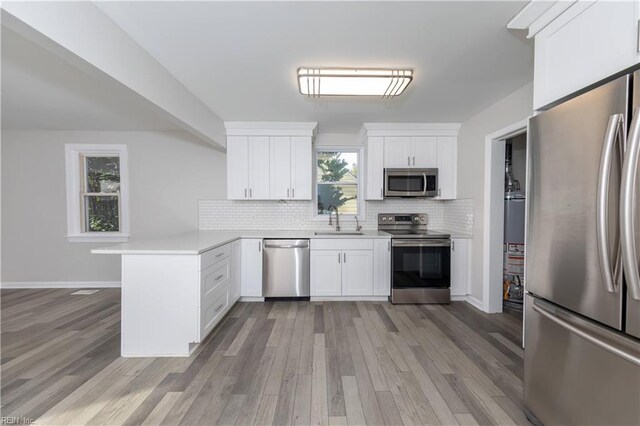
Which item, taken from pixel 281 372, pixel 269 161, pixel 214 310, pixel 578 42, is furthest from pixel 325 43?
pixel 214 310

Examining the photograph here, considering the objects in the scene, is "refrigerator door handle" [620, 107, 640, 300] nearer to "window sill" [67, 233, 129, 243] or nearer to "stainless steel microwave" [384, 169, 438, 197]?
"stainless steel microwave" [384, 169, 438, 197]

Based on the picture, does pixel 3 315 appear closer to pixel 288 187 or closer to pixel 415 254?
pixel 288 187

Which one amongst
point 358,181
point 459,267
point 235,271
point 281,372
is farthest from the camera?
point 358,181

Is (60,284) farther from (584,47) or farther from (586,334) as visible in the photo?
(584,47)

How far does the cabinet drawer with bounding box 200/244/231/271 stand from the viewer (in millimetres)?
2273

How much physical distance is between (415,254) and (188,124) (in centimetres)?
293

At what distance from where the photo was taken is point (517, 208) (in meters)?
3.25

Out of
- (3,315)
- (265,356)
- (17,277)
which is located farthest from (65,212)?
(265,356)

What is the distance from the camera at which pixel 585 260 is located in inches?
45.3

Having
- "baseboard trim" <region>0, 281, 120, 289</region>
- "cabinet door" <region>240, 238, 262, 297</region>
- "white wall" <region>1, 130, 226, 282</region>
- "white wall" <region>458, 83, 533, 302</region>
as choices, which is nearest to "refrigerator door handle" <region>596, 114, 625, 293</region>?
"white wall" <region>458, 83, 533, 302</region>

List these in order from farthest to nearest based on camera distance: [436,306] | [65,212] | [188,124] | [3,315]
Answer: [65,212], [436,306], [3,315], [188,124]

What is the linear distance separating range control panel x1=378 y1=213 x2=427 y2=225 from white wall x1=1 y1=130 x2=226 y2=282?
2437mm

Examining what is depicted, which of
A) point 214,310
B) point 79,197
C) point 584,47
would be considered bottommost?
point 214,310

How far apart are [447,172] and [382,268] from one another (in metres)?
1.63
